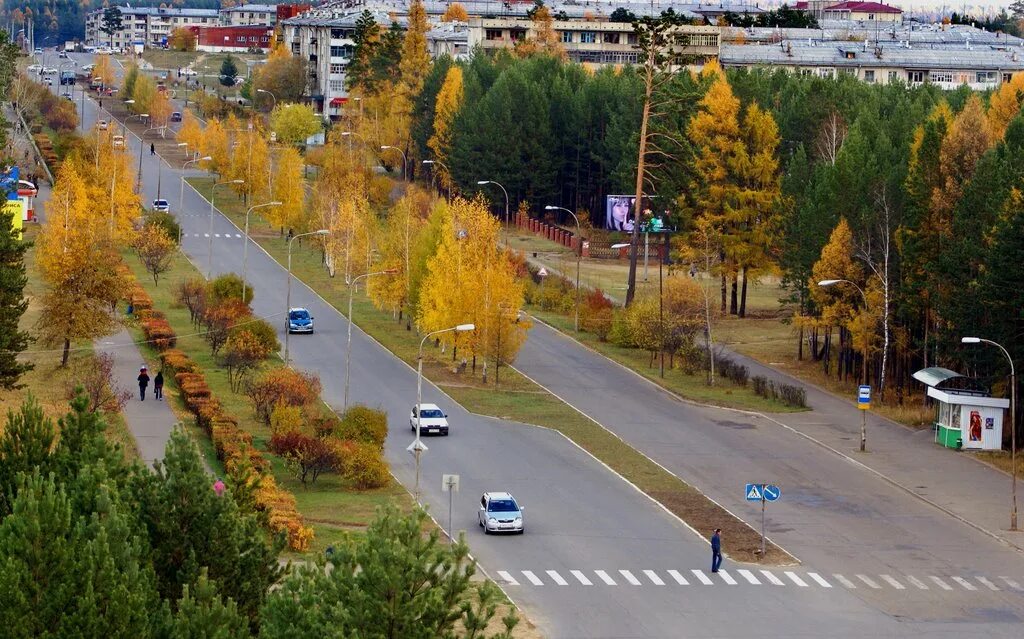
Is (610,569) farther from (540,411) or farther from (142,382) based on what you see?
(142,382)

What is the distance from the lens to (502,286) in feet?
276

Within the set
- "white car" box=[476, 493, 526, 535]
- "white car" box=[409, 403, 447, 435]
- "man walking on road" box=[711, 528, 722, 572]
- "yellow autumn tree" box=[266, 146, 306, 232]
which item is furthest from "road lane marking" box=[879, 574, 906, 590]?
"yellow autumn tree" box=[266, 146, 306, 232]

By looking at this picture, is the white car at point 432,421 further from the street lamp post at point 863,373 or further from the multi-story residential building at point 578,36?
the multi-story residential building at point 578,36

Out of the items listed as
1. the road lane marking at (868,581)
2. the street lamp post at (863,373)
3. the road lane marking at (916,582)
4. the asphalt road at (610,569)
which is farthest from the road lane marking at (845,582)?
the street lamp post at (863,373)

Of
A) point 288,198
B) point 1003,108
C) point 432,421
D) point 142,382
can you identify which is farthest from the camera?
point 288,198

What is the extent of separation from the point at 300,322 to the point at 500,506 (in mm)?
36539

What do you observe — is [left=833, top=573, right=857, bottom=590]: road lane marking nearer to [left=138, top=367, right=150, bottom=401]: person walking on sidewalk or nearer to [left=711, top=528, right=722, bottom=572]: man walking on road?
[left=711, top=528, right=722, bottom=572]: man walking on road

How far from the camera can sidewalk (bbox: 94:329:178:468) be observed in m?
67.0

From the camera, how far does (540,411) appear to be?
257 ft

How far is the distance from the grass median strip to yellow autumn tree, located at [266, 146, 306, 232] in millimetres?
6283

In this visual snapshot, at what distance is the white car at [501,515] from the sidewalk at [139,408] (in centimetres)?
990

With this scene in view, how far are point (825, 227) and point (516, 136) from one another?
5076 centimetres

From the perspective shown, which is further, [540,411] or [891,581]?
[540,411]

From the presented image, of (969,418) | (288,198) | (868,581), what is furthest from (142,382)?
(288,198)
